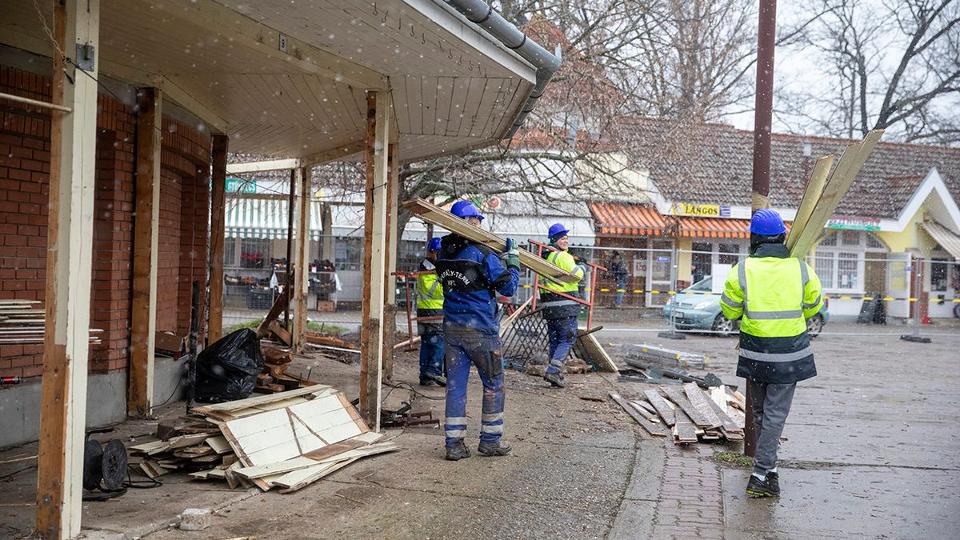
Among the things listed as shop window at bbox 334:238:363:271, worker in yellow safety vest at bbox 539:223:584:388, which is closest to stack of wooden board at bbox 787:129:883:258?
worker in yellow safety vest at bbox 539:223:584:388

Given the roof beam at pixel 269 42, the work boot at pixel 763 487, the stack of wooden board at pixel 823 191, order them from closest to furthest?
the roof beam at pixel 269 42 < the work boot at pixel 763 487 < the stack of wooden board at pixel 823 191

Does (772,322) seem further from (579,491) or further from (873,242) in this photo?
(873,242)

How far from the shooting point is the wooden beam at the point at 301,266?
12359 mm

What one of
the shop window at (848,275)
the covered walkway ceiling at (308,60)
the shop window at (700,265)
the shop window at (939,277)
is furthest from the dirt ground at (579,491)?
the shop window at (939,277)

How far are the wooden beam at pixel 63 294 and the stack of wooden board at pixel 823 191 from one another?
184 inches

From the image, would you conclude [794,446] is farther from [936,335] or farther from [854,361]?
[936,335]

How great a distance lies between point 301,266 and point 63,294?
332 inches

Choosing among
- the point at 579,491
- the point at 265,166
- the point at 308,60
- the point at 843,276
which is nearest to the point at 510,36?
the point at 308,60

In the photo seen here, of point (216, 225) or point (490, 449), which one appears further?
point (216, 225)

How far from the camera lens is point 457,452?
6414 millimetres

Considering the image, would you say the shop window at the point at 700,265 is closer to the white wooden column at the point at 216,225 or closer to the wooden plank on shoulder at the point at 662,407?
the wooden plank on shoulder at the point at 662,407

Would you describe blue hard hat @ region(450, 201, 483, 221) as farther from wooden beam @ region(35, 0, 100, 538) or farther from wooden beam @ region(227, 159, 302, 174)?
wooden beam @ region(227, 159, 302, 174)

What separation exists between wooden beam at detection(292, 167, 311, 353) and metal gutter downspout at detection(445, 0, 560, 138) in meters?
5.35

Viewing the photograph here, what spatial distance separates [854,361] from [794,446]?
355 inches
